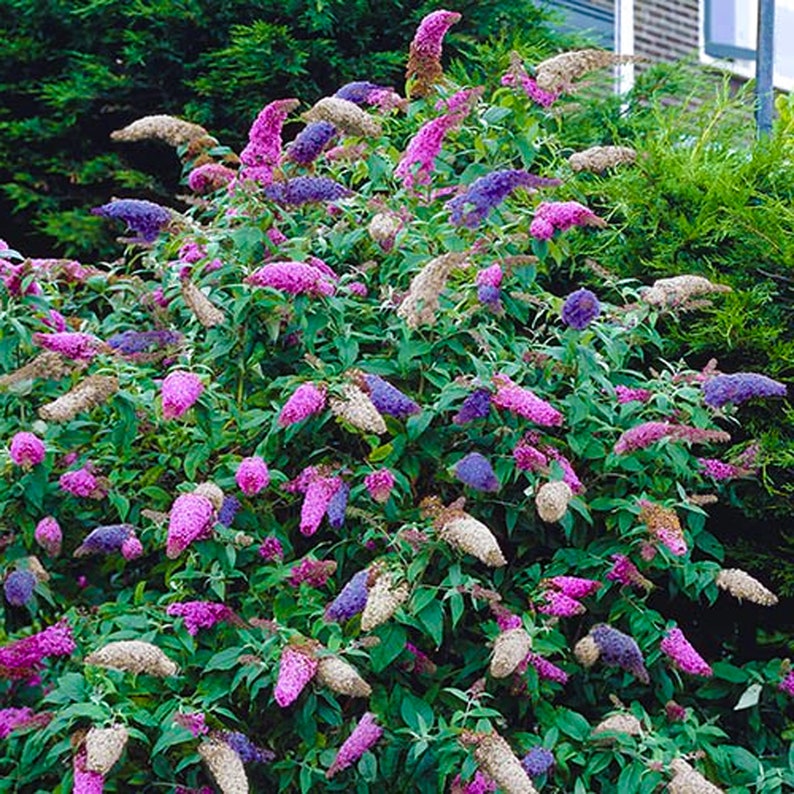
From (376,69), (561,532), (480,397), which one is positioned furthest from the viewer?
(376,69)

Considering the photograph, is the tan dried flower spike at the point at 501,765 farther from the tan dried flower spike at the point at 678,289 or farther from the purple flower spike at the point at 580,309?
the tan dried flower spike at the point at 678,289

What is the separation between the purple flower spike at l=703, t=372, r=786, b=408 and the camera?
10.4 feet

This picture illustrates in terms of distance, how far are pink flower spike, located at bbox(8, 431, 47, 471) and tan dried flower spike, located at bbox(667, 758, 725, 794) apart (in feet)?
5.12

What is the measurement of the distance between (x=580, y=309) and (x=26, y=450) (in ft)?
4.33

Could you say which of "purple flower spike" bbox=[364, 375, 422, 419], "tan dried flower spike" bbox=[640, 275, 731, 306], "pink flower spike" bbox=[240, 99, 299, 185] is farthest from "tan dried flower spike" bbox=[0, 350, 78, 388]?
"tan dried flower spike" bbox=[640, 275, 731, 306]

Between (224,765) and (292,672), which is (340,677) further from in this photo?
(224,765)

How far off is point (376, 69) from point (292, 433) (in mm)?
3337

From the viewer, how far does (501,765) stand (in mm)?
2635

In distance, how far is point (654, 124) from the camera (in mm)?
4996

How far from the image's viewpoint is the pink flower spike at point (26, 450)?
3047 mm

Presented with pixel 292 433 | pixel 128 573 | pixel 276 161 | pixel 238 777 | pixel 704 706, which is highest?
pixel 276 161

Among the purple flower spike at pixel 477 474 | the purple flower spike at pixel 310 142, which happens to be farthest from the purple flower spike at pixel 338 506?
the purple flower spike at pixel 310 142

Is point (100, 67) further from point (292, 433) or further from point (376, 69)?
point (292, 433)

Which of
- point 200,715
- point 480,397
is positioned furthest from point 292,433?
point 200,715
